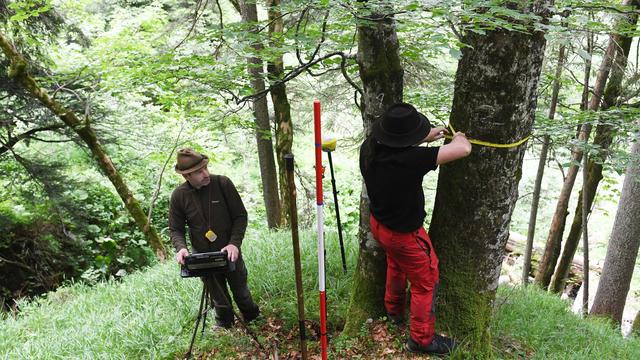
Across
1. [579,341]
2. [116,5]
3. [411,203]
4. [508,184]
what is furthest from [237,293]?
[116,5]

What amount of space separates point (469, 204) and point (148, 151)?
27.8 ft

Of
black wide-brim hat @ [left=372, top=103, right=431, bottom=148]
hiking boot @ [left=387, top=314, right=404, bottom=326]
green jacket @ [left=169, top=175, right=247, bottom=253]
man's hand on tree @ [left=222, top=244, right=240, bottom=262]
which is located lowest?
hiking boot @ [left=387, top=314, right=404, bottom=326]

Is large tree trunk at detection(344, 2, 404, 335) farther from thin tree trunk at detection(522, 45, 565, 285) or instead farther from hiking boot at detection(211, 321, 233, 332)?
thin tree trunk at detection(522, 45, 565, 285)

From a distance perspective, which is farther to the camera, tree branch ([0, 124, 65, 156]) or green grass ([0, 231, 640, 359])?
tree branch ([0, 124, 65, 156])

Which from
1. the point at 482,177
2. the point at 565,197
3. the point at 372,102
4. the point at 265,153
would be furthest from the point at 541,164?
the point at 372,102

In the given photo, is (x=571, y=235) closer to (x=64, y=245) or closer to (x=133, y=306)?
(x=133, y=306)

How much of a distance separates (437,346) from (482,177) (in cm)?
142

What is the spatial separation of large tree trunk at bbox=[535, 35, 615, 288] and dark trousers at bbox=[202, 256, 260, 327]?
18.6 feet

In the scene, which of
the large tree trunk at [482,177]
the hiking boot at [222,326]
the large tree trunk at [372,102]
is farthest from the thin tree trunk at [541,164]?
the hiking boot at [222,326]

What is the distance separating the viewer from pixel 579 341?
4555 millimetres

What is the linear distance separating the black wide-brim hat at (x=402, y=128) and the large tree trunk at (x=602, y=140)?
13.6 feet

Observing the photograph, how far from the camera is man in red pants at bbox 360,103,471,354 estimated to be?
291 centimetres

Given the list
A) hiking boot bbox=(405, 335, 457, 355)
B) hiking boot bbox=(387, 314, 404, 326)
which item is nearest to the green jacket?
hiking boot bbox=(387, 314, 404, 326)

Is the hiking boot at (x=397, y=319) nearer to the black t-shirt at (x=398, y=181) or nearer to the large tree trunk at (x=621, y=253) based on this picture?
the black t-shirt at (x=398, y=181)
